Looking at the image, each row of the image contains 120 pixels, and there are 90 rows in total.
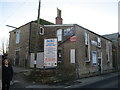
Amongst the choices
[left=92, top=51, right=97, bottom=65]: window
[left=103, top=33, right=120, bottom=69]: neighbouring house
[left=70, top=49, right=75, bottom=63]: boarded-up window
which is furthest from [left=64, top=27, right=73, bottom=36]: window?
[left=103, top=33, right=120, bottom=69]: neighbouring house

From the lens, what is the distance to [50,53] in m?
13.4

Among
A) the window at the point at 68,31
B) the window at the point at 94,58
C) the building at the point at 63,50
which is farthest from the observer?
the window at the point at 94,58

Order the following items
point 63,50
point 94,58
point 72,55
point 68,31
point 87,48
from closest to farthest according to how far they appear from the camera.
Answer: point 72,55 < point 63,50 < point 68,31 < point 87,48 < point 94,58

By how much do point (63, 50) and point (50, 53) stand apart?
388 centimetres

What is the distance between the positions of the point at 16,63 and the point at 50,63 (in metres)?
11.1

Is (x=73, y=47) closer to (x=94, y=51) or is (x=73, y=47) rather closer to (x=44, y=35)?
(x=94, y=51)

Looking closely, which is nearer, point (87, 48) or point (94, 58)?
point (87, 48)

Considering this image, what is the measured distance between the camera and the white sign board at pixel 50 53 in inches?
521

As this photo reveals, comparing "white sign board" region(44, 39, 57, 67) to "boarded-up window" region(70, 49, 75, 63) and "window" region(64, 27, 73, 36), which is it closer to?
"boarded-up window" region(70, 49, 75, 63)

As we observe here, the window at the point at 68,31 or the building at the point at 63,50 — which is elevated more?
the window at the point at 68,31

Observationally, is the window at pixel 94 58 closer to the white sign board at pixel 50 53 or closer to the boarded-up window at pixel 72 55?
the boarded-up window at pixel 72 55

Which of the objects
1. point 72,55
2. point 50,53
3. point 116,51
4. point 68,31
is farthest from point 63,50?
point 116,51

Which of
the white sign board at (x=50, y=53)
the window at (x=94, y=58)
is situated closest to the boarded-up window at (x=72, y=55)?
the white sign board at (x=50, y=53)

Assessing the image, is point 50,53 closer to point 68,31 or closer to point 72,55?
point 72,55
